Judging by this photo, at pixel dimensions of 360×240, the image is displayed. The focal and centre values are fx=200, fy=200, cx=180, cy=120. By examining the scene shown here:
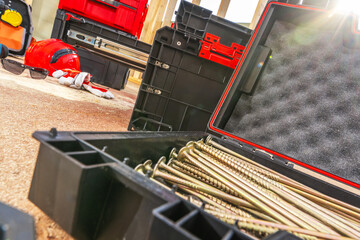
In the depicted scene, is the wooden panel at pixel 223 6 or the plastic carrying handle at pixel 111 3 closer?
the plastic carrying handle at pixel 111 3

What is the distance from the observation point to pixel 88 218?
1.30 ft

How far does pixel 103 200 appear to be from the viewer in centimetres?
42

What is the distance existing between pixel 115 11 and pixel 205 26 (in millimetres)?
2289

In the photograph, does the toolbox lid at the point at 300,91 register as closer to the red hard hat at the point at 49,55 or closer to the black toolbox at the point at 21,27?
the red hard hat at the point at 49,55

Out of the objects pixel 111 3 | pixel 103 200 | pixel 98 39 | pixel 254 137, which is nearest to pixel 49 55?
pixel 98 39

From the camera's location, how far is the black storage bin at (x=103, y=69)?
3932 mm

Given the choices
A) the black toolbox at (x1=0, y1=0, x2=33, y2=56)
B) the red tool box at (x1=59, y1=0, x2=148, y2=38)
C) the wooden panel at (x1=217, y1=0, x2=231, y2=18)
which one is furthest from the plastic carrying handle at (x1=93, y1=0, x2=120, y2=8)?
the wooden panel at (x1=217, y1=0, x2=231, y2=18)

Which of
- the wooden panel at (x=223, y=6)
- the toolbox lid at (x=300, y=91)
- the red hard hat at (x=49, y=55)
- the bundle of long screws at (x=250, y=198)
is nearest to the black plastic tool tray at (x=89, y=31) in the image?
the red hard hat at (x=49, y=55)

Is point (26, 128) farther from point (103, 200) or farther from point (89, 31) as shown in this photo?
point (89, 31)

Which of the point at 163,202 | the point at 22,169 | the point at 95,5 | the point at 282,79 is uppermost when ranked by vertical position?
the point at 95,5

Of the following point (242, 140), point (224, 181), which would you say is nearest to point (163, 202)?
point (224, 181)

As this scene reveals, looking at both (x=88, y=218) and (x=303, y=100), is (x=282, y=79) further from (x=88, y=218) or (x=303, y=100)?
(x=88, y=218)

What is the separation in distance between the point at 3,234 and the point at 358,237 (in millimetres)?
881

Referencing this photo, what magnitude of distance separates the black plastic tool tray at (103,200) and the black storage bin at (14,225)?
87 millimetres
